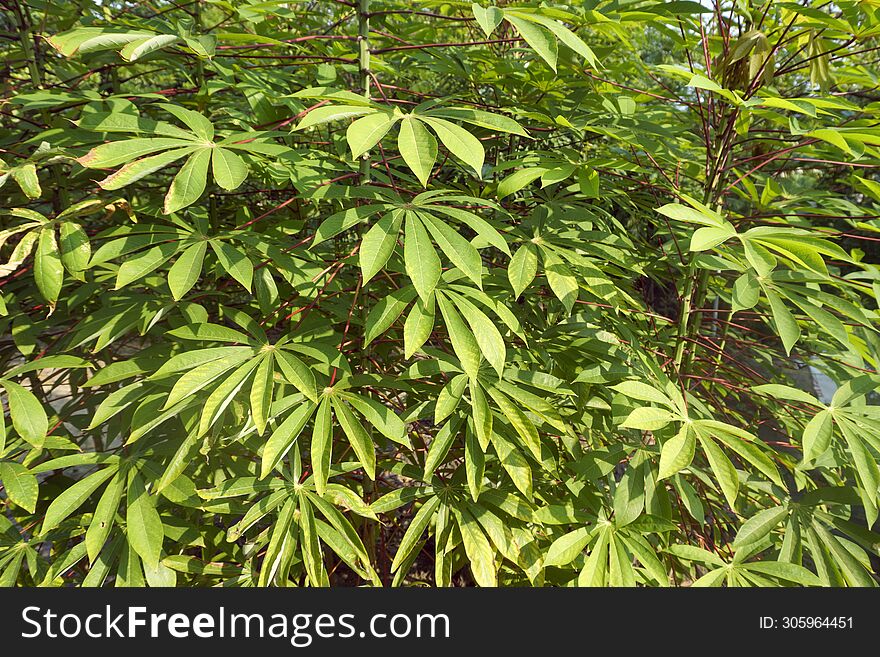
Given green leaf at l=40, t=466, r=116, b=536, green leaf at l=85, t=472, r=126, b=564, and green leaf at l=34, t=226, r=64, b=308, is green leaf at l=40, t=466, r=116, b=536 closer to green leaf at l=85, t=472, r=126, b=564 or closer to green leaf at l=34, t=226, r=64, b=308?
green leaf at l=85, t=472, r=126, b=564

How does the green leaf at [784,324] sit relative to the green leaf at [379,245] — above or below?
below

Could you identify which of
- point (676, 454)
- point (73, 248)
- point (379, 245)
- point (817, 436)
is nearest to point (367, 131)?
point (379, 245)

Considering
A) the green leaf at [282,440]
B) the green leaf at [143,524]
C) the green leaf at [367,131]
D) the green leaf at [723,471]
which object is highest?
the green leaf at [367,131]

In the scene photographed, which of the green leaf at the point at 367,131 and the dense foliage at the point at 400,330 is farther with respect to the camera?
the dense foliage at the point at 400,330

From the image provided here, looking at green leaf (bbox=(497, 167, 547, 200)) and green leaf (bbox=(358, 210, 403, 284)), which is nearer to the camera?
green leaf (bbox=(358, 210, 403, 284))

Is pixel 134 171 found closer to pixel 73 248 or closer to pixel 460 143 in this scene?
pixel 73 248

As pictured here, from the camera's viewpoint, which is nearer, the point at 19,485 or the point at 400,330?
the point at 19,485

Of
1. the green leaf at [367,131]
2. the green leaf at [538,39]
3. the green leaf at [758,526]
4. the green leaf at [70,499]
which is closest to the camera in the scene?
the green leaf at [367,131]

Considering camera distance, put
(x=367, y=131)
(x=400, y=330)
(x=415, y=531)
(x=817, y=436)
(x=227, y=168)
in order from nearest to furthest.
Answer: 1. (x=367, y=131)
2. (x=227, y=168)
3. (x=817, y=436)
4. (x=415, y=531)
5. (x=400, y=330)

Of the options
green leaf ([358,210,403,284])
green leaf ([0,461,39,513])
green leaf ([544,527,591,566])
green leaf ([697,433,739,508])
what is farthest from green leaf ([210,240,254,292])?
green leaf ([697,433,739,508])

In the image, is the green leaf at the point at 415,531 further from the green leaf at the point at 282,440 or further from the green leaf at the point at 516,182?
the green leaf at the point at 516,182

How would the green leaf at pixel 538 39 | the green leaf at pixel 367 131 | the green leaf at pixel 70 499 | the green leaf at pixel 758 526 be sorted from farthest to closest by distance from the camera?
the green leaf at pixel 758 526 < the green leaf at pixel 70 499 < the green leaf at pixel 538 39 < the green leaf at pixel 367 131

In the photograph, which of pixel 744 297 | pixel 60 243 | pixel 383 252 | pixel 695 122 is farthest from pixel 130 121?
pixel 695 122

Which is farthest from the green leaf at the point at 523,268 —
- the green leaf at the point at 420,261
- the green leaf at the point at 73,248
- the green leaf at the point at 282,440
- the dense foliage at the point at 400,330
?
the green leaf at the point at 73,248
